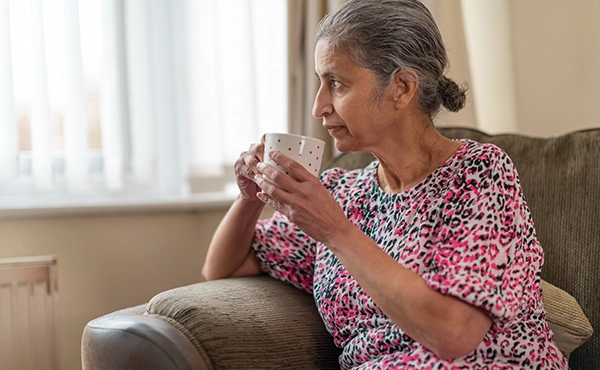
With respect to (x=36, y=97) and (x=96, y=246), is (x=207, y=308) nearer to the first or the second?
(x=96, y=246)

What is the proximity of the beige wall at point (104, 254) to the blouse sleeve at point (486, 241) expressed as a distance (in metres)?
1.12

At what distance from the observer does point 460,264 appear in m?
1.13

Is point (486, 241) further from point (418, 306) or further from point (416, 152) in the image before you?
point (416, 152)

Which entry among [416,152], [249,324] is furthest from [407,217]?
[249,324]

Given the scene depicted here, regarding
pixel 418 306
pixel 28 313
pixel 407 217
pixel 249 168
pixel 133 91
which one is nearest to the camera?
pixel 418 306

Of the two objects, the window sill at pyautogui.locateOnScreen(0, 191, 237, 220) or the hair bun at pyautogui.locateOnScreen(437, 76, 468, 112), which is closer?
the hair bun at pyautogui.locateOnScreen(437, 76, 468, 112)

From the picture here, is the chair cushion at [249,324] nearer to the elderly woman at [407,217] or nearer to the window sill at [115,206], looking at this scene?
the elderly woman at [407,217]

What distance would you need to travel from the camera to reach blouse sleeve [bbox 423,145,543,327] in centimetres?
111

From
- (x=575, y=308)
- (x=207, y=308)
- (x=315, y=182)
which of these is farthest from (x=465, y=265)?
(x=207, y=308)

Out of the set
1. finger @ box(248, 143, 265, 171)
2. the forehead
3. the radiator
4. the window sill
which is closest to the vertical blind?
the window sill

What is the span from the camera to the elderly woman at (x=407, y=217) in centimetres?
112

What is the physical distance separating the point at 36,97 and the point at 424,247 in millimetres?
1230

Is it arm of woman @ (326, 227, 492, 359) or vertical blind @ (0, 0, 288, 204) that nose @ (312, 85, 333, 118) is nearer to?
arm of woman @ (326, 227, 492, 359)

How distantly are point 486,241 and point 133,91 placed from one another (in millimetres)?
1314
